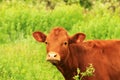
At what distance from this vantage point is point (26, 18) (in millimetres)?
17656

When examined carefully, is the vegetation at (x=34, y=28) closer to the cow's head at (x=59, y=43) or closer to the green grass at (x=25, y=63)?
the green grass at (x=25, y=63)

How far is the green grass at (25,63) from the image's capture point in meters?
12.8

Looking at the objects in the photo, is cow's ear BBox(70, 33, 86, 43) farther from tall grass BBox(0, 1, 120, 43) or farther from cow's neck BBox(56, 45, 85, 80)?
tall grass BBox(0, 1, 120, 43)

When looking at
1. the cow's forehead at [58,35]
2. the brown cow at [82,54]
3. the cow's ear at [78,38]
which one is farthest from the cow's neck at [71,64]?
the cow's forehead at [58,35]

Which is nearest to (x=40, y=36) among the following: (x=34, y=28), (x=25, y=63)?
(x=25, y=63)

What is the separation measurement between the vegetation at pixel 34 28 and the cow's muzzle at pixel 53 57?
6.68 ft

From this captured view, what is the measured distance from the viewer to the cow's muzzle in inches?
412

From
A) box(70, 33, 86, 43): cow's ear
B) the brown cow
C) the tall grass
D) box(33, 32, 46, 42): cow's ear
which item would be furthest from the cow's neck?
the tall grass

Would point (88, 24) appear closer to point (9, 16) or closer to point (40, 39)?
point (9, 16)

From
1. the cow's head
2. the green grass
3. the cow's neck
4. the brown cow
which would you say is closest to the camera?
the cow's head

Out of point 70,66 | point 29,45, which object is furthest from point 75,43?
point 29,45

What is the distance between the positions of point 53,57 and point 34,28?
6743 mm

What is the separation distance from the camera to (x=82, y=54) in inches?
451

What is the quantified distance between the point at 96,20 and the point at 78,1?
4356 mm
